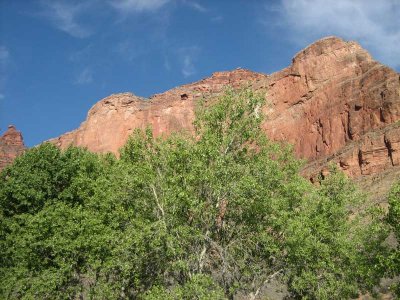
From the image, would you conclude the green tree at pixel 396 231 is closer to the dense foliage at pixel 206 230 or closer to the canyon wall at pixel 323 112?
the dense foliage at pixel 206 230

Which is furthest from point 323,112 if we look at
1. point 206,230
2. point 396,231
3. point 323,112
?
point 206,230

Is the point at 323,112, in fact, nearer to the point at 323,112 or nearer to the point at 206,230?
the point at 323,112

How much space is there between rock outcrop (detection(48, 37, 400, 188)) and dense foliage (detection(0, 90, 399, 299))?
5015cm

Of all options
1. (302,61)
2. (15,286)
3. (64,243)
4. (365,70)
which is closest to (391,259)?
(64,243)

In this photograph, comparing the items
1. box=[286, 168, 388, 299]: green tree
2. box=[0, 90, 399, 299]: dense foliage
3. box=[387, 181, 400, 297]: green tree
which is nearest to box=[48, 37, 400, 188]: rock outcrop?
box=[0, 90, 399, 299]: dense foliage

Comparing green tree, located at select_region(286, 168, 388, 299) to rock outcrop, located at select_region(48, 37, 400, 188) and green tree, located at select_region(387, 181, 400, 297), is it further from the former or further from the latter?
rock outcrop, located at select_region(48, 37, 400, 188)

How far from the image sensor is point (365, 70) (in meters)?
117

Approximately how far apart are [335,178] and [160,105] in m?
144

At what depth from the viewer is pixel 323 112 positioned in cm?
12362

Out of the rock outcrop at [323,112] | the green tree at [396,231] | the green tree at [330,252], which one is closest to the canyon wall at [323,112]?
the rock outcrop at [323,112]

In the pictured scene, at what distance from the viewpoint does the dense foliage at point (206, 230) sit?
2183cm

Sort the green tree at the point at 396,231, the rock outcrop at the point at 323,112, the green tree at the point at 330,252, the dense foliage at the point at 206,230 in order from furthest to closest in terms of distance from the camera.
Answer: the rock outcrop at the point at 323,112 < the green tree at the point at 330,252 < the dense foliage at the point at 206,230 < the green tree at the point at 396,231

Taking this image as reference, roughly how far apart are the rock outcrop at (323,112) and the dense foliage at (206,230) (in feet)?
165

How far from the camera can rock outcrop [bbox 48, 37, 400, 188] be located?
96.2 meters
